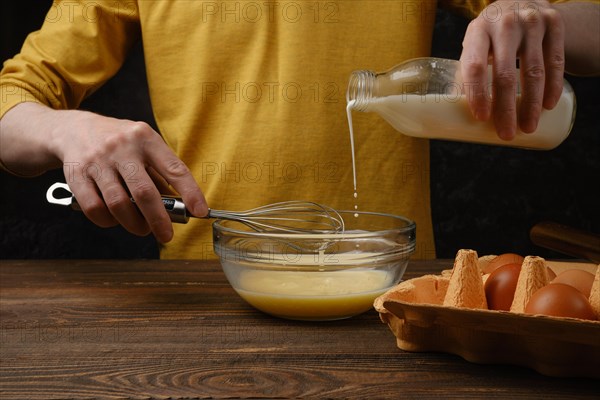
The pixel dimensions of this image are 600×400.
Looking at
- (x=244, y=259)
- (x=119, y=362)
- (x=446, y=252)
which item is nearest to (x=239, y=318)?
(x=244, y=259)

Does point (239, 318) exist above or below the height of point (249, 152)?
below

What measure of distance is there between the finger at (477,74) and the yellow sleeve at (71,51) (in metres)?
0.80

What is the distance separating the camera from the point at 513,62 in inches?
34.2

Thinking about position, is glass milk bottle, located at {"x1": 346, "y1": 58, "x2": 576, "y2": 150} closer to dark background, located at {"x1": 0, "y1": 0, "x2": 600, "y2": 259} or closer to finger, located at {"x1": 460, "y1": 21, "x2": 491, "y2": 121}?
finger, located at {"x1": 460, "y1": 21, "x2": 491, "y2": 121}

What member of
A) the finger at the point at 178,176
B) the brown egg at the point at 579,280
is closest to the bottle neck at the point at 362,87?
the finger at the point at 178,176

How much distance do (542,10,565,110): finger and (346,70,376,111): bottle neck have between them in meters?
0.22

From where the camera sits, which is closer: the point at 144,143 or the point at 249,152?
the point at 144,143

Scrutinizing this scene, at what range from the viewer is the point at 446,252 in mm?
2047

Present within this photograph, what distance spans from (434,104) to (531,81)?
119mm

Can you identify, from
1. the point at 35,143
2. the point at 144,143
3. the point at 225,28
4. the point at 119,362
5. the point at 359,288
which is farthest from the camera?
the point at 225,28

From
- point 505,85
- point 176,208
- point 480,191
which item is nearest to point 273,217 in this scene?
point 176,208

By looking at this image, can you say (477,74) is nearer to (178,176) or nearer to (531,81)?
(531,81)

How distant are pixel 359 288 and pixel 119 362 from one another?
283mm

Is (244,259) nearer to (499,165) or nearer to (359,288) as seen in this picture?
(359,288)
